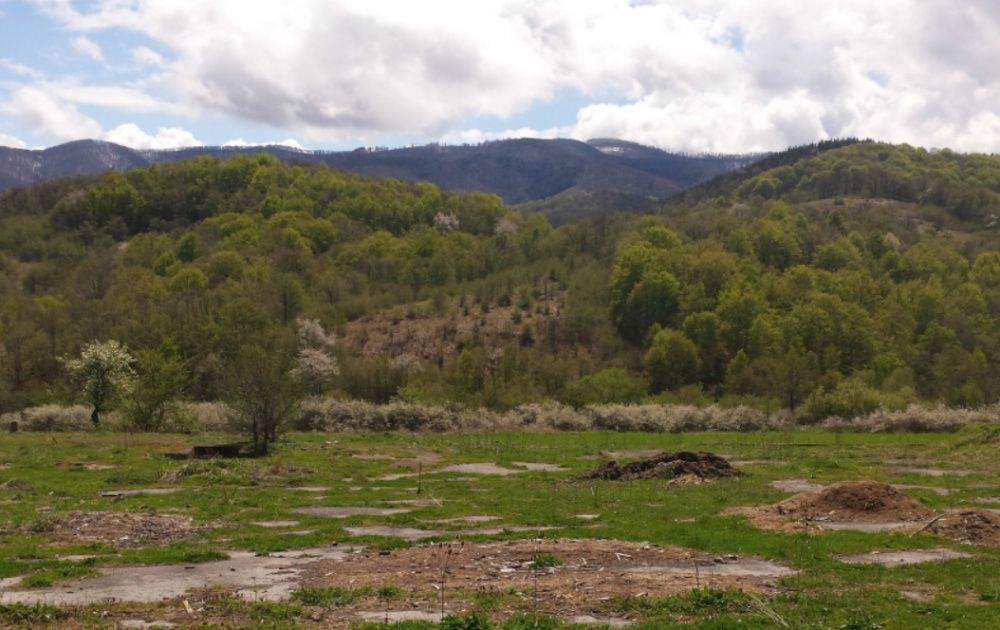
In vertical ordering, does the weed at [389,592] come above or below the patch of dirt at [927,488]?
above

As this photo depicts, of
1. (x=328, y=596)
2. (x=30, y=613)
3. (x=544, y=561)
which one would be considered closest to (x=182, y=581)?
(x=30, y=613)

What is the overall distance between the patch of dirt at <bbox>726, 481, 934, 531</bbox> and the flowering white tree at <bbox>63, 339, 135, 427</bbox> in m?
47.5

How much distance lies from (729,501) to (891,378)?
56.3 metres

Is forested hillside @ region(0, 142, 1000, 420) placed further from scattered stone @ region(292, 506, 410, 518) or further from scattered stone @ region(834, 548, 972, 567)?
scattered stone @ region(834, 548, 972, 567)

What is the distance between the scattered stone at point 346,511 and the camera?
26239 millimetres

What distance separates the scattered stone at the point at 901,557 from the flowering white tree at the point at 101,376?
168 feet

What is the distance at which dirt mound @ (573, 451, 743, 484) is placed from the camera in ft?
110

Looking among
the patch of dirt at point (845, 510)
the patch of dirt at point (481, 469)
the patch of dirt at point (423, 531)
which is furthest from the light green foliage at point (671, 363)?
the patch of dirt at point (423, 531)

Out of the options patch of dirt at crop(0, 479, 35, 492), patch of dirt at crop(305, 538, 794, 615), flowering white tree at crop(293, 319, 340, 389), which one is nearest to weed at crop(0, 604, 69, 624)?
patch of dirt at crop(305, 538, 794, 615)

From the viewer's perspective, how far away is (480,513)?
→ 2653cm

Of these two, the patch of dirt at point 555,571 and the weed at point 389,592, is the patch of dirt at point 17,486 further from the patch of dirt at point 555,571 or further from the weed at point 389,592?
the weed at point 389,592

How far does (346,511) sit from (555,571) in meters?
10.9

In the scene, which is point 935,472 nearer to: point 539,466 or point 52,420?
point 539,466

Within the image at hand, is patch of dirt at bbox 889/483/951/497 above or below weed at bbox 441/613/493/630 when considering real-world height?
below
